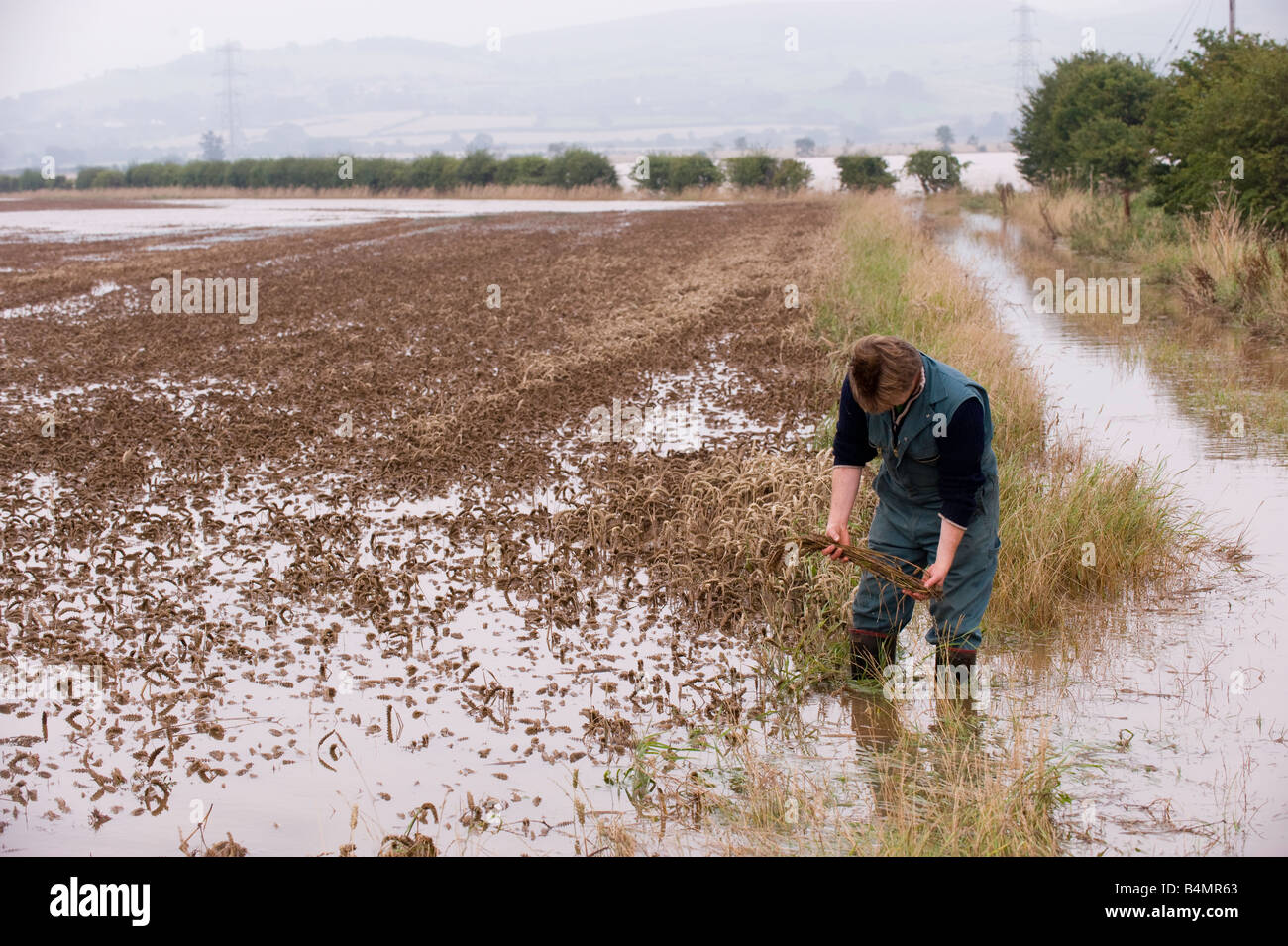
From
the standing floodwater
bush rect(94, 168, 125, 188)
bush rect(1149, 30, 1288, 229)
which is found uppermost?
bush rect(94, 168, 125, 188)

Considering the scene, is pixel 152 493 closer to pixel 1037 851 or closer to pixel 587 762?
pixel 587 762

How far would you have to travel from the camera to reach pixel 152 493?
8.72 m

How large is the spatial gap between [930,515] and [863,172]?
194ft

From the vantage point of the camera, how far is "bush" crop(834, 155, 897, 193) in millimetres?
60875

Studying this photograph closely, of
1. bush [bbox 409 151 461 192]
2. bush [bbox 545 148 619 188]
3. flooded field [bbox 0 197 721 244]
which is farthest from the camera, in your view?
bush [bbox 409 151 461 192]

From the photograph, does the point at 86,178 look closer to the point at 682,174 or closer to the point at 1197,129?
the point at 682,174

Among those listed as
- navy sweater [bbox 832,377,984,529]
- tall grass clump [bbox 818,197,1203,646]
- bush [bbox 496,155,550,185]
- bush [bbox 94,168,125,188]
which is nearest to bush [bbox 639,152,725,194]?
bush [bbox 496,155,550,185]

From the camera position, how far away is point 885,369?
4562mm

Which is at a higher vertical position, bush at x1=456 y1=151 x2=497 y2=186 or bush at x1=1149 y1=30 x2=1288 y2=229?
bush at x1=456 y1=151 x2=497 y2=186

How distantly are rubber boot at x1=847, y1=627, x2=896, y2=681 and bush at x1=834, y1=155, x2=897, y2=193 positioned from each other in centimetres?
5767

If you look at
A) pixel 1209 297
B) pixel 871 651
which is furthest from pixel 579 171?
pixel 871 651

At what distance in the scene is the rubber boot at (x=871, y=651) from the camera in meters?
5.39

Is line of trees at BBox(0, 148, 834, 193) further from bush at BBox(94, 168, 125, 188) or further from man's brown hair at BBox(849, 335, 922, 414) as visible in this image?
man's brown hair at BBox(849, 335, 922, 414)
